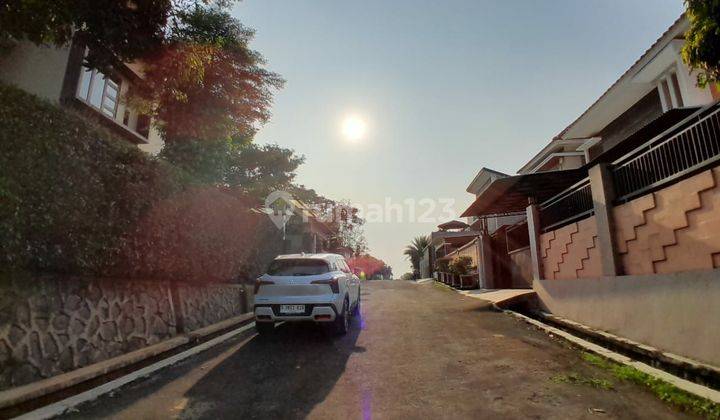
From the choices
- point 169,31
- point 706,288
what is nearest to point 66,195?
point 169,31

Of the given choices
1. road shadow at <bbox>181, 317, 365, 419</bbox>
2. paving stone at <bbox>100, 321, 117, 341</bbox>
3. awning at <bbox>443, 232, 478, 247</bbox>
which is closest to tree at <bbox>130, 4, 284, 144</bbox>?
paving stone at <bbox>100, 321, 117, 341</bbox>

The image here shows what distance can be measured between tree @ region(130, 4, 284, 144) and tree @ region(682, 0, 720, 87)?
407 inches

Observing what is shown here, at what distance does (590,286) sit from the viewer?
7559 millimetres

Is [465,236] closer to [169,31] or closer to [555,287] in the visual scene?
[555,287]

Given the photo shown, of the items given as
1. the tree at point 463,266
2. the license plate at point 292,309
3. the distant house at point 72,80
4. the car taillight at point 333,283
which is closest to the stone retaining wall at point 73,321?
the license plate at point 292,309

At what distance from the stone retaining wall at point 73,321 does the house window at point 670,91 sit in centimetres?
1475

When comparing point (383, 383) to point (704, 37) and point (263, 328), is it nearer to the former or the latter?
point (263, 328)

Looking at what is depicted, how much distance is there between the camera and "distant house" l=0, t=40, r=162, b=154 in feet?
36.6

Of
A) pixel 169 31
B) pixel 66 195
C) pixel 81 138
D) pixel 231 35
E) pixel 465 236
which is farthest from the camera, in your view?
pixel 465 236

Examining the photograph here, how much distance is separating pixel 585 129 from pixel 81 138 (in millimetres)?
17331

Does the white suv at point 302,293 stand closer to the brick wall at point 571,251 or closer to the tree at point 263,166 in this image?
the brick wall at point 571,251

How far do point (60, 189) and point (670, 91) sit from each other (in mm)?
15083

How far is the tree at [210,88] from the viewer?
35.4 feet

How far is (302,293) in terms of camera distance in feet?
23.9
